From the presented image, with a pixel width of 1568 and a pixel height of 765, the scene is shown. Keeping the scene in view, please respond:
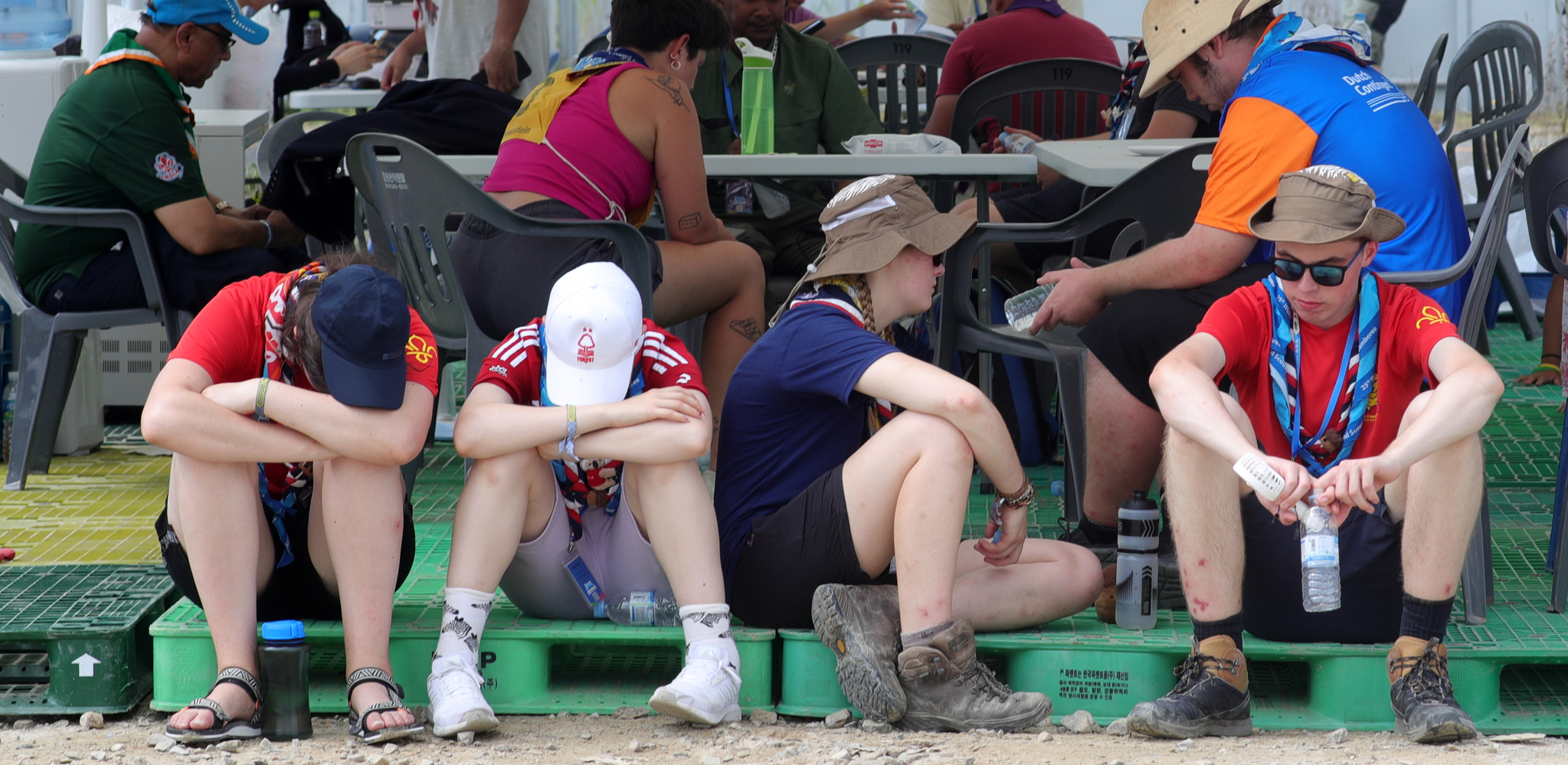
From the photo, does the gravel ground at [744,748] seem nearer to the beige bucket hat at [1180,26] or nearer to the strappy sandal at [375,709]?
the strappy sandal at [375,709]

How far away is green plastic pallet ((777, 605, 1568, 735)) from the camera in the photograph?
98.2 inches

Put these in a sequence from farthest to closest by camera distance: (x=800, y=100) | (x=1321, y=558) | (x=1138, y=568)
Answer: (x=800, y=100) → (x=1138, y=568) → (x=1321, y=558)

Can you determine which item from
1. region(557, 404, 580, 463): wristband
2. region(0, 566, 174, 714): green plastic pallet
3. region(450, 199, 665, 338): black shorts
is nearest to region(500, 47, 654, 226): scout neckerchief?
region(450, 199, 665, 338): black shorts

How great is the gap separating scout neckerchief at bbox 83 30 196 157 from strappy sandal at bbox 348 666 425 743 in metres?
2.19

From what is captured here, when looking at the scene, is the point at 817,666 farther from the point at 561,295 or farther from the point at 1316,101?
the point at 1316,101

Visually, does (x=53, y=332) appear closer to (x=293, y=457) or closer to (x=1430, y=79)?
(x=293, y=457)

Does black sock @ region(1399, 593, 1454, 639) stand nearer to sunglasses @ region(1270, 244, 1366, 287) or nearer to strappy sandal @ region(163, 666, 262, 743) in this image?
sunglasses @ region(1270, 244, 1366, 287)

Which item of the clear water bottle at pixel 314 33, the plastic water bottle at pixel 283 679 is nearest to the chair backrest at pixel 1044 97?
the plastic water bottle at pixel 283 679

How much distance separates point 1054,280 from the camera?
119 inches

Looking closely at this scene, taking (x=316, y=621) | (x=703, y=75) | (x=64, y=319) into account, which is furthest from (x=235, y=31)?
(x=316, y=621)

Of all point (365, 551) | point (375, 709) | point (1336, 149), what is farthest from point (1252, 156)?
point (375, 709)

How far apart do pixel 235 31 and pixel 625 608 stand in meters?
2.44

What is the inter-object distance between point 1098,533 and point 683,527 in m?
0.96

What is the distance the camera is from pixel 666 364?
2.60m
